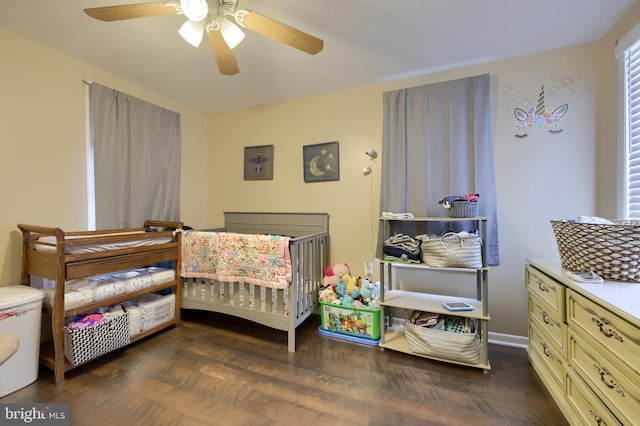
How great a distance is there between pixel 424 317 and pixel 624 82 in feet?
6.98

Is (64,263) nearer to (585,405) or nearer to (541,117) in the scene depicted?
(585,405)

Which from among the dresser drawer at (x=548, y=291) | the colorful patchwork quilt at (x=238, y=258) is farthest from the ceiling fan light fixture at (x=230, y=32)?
the dresser drawer at (x=548, y=291)

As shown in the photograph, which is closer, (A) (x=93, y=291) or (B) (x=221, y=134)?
(A) (x=93, y=291)

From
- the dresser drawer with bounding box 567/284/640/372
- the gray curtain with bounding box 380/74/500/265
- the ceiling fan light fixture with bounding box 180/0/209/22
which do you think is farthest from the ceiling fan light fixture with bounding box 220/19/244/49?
the dresser drawer with bounding box 567/284/640/372

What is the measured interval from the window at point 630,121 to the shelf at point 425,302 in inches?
45.4

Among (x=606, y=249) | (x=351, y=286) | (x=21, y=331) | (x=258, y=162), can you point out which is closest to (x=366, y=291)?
(x=351, y=286)

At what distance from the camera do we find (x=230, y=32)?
141 cm

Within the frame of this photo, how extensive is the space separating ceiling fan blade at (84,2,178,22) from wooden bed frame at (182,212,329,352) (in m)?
1.59

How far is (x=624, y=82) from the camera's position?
1.69m

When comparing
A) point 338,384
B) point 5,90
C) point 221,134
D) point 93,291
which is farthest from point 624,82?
point 5,90

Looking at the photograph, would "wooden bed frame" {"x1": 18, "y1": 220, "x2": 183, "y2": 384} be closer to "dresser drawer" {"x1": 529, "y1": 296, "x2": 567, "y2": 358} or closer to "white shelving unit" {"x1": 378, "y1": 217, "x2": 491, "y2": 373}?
"white shelving unit" {"x1": 378, "y1": 217, "x2": 491, "y2": 373}

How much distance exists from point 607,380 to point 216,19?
2546 millimetres

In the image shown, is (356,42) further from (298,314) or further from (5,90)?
(5,90)

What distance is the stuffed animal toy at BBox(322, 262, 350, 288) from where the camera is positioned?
253 centimetres
